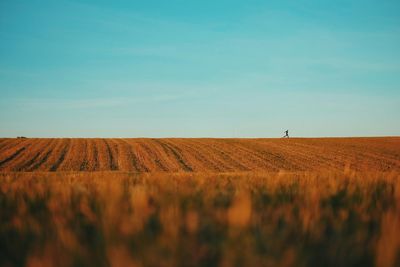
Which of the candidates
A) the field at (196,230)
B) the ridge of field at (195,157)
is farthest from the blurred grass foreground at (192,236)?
the ridge of field at (195,157)

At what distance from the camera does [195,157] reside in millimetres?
35281

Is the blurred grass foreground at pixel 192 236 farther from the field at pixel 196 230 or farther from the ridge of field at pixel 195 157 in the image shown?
the ridge of field at pixel 195 157

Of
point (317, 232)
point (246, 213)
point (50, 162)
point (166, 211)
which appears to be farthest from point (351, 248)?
point (50, 162)

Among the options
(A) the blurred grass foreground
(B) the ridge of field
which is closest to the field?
(A) the blurred grass foreground

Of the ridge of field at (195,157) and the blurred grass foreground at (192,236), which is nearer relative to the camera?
the blurred grass foreground at (192,236)

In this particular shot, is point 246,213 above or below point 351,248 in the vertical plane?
above

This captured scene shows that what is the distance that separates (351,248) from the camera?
4.75 ft

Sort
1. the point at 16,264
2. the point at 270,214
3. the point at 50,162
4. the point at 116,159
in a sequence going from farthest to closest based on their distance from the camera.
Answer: the point at 116,159 → the point at 50,162 → the point at 270,214 → the point at 16,264

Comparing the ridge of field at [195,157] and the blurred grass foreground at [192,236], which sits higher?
the blurred grass foreground at [192,236]

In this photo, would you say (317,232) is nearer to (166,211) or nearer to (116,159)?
(166,211)

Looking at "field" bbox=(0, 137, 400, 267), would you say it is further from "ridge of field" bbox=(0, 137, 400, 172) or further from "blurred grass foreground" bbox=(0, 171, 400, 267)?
"ridge of field" bbox=(0, 137, 400, 172)

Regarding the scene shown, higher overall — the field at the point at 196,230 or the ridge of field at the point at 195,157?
the field at the point at 196,230

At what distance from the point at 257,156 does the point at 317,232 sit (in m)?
35.4

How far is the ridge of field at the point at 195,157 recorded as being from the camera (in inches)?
1155
